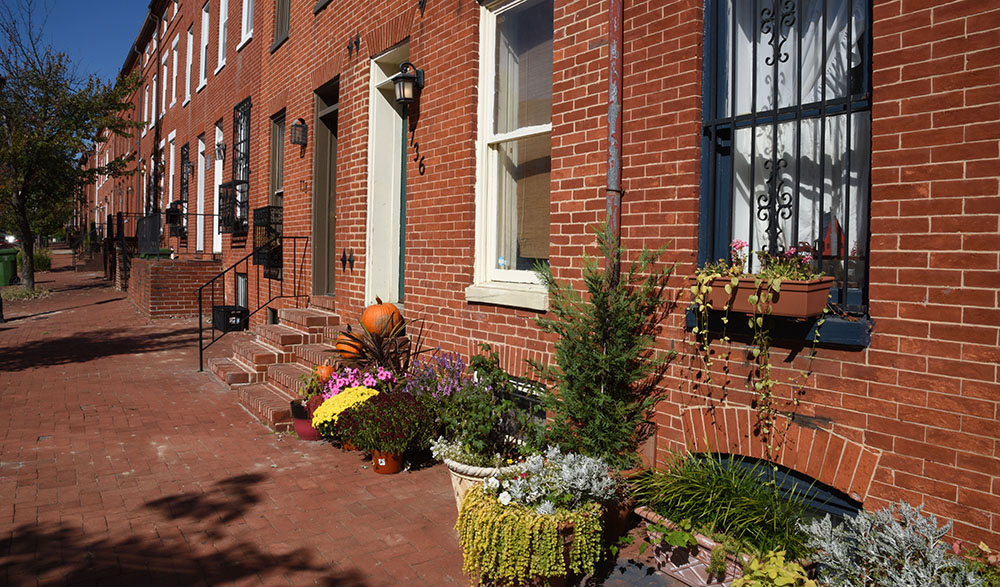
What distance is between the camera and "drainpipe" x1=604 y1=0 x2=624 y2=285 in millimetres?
4156

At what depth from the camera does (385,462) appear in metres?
5.15

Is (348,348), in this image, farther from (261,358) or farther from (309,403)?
(261,358)

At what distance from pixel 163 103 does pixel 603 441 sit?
21.6m

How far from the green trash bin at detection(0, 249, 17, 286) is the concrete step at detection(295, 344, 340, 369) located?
20041mm

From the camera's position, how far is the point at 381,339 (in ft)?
20.2

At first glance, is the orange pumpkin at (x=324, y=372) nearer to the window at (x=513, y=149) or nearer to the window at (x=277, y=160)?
the window at (x=513, y=149)

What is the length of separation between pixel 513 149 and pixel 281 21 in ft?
21.6

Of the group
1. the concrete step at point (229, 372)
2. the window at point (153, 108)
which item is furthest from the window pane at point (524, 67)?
the window at point (153, 108)

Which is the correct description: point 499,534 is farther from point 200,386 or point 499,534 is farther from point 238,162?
point 238,162

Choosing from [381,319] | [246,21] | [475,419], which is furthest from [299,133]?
[475,419]

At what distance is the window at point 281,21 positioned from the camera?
10.1 meters

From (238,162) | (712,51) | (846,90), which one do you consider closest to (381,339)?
(712,51)

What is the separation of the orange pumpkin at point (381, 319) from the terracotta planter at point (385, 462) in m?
1.61

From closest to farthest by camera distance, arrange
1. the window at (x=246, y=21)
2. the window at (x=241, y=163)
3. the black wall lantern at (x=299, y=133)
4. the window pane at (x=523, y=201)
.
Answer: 1. the window pane at (x=523, y=201)
2. the black wall lantern at (x=299, y=133)
3. the window at (x=241, y=163)
4. the window at (x=246, y=21)
